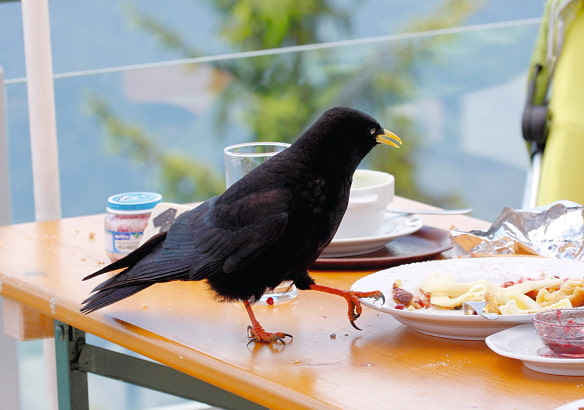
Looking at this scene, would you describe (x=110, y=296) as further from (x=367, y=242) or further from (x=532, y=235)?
(x=532, y=235)

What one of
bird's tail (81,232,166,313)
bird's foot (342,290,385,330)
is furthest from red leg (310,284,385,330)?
bird's tail (81,232,166,313)

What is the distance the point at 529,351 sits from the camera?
1.12 meters

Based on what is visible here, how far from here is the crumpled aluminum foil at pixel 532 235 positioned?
5.29 ft

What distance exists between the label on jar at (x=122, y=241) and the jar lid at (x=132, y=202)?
0.04 meters

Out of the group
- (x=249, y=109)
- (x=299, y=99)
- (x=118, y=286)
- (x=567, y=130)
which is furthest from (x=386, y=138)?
(x=249, y=109)

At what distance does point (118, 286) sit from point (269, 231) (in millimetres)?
240

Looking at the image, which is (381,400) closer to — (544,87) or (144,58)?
(544,87)

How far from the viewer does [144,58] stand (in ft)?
27.8

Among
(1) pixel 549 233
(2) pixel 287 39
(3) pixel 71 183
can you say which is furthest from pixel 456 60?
(2) pixel 287 39

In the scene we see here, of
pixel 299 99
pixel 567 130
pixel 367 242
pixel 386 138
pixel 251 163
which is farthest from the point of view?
pixel 299 99

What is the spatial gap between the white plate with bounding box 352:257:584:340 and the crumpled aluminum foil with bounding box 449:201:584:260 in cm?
17

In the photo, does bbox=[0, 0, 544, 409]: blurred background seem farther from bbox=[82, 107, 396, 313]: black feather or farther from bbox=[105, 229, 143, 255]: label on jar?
bbox=[82, 107, 396, 313]: black feather

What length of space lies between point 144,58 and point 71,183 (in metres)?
4.85

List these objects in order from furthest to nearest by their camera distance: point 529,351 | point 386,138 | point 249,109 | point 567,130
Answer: point 249,109, point 567,130, point 386,138, point 529,351
